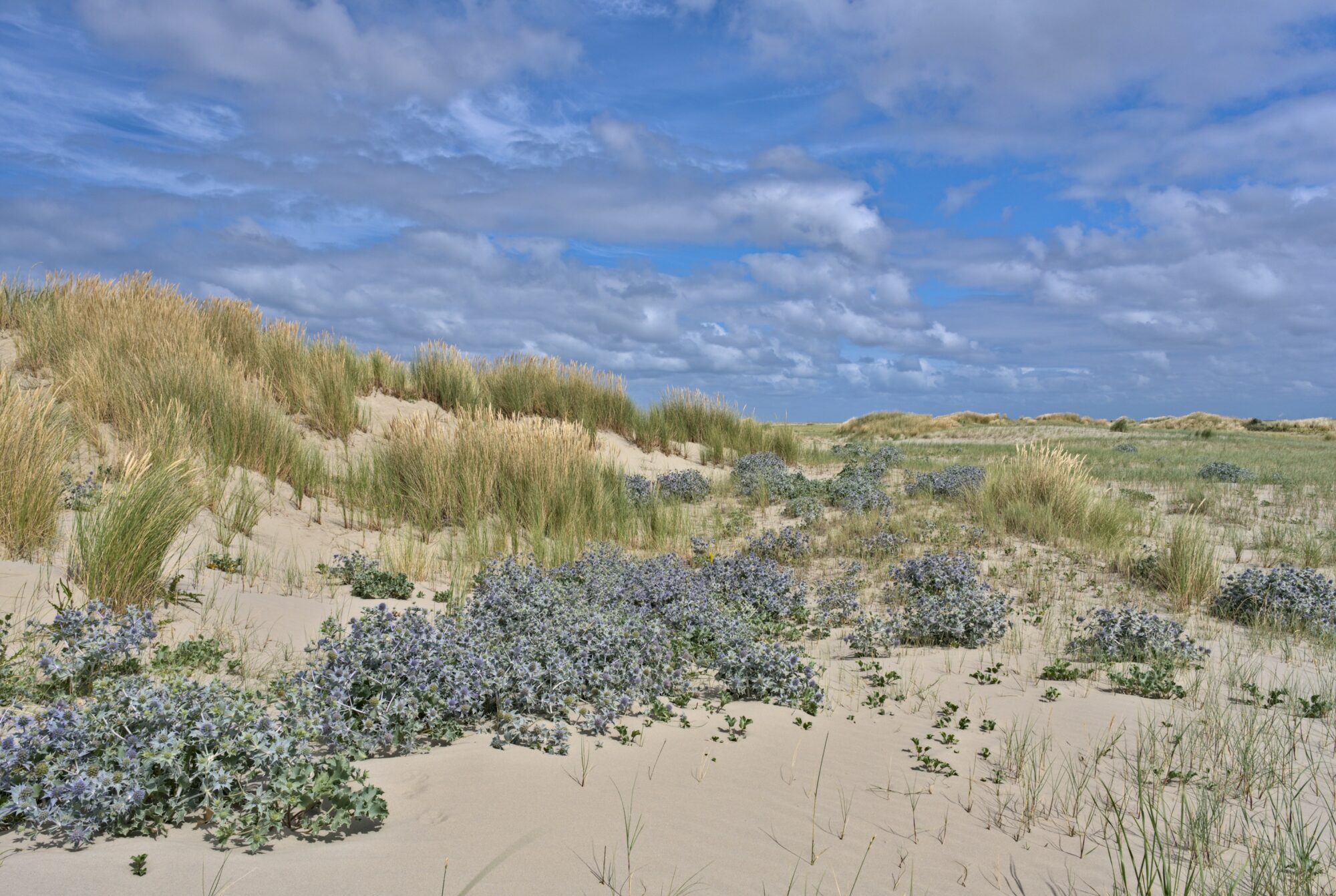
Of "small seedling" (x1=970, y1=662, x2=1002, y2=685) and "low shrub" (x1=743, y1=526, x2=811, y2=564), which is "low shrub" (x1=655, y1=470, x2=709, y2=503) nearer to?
"low shrub" (x1=743, y1=526, x2=811, y2=564)

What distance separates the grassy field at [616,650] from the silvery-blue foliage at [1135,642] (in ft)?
0.09

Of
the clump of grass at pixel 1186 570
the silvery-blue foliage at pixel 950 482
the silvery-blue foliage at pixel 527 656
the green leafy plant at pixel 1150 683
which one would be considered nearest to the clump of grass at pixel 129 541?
the silvery-blue foliage at pixel 527 656

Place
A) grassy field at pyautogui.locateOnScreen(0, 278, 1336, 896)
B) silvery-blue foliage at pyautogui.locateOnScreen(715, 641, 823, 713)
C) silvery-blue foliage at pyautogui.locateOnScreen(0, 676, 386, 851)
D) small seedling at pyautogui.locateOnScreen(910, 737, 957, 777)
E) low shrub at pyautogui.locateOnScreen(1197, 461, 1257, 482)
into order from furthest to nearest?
low shrub at pyautogui.locateOnScreen(1197, 461, 1257, 482)
silvery-blue foliage at pyautogui.locateOnScreen(715, 641, 823, 713)
small seedling at pyautogui.locateOnScreen(910, 737, 957, 777)
grassy field at pyautogui.locateOnScreen(0, 278, 1336, 896)
silvery-blue foliage at pyautogui.locateOnScreen(0, 676, 386, 851)

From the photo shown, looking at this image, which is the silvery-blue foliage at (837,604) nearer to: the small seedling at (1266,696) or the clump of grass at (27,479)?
the small seedling at (1266,696)

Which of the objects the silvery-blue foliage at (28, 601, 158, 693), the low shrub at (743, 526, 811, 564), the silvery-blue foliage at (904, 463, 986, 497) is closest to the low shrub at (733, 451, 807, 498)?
the silvery-blue foliage at (904, 463, 986, 497)

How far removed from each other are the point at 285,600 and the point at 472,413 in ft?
26.5

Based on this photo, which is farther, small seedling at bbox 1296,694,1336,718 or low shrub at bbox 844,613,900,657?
low shrub at bbox 844,613,900,657

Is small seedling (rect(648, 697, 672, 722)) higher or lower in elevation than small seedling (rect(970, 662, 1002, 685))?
lower

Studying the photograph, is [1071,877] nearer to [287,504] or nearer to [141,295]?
[287,504]

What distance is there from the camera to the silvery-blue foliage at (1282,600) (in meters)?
6.57

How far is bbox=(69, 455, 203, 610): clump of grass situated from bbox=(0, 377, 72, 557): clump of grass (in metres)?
0.38

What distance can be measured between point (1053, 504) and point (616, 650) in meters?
7.16

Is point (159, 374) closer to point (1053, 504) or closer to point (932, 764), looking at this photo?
point (932, 764)

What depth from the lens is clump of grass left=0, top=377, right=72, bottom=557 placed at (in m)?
5.87
